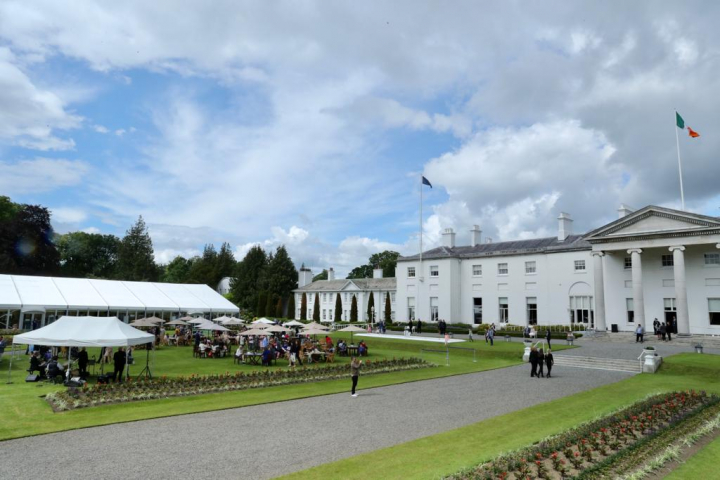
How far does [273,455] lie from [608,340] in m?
31.2

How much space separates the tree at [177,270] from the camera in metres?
99.2

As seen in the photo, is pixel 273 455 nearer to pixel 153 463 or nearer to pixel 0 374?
pixel 153 463

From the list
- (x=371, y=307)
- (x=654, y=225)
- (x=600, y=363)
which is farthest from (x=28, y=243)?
(x=654, y=225)

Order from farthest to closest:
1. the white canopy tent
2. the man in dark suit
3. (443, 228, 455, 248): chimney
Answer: (443, 228, 455, 248): chimney, the man in dark suit, the white canopy tent

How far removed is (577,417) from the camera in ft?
40.7

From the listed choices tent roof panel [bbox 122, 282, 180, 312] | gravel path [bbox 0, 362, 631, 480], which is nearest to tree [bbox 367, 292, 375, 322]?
tent roof panel [bbox 122, 282, 180, 312]

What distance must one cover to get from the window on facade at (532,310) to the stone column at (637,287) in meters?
10.6

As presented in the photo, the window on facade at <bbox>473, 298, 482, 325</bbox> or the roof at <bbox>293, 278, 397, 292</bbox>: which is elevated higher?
the roof at <bbox>293, 278, 397, 292</bbox>

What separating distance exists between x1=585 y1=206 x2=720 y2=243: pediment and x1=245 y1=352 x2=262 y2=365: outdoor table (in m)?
27.3

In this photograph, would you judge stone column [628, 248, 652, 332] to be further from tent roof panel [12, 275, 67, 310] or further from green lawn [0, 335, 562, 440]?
tent roof panel [12, 275, 67, 310]

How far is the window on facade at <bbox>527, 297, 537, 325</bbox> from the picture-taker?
44250 millimetres

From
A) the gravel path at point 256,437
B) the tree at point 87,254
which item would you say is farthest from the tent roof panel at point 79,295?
the tree at point 87,254

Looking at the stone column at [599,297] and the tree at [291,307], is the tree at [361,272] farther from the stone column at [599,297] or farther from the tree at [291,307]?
the stone column at [599,297]

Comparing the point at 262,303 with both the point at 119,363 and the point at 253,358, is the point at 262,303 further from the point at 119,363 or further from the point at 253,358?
the point at 119,363
